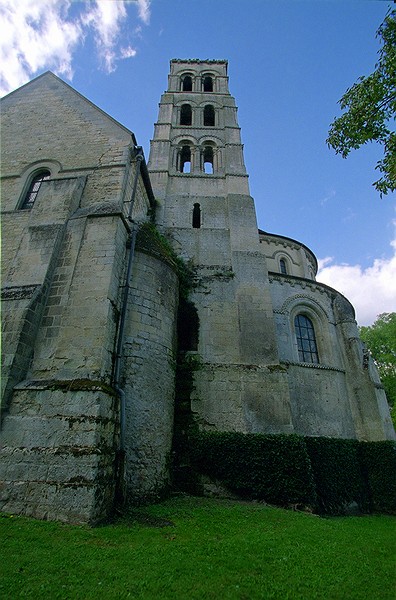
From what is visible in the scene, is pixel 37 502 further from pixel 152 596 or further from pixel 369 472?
pixel 369 472

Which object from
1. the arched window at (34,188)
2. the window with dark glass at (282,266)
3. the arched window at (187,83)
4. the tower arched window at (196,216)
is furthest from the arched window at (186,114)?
the arched window at (34,188)

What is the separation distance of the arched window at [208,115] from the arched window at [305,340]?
14.9 metres

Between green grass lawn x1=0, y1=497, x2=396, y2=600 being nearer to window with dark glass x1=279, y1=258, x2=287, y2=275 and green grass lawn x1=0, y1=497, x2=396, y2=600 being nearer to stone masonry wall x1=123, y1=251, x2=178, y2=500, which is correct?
stone masonry wall x1=123, y1=251, x2=178, y2=500

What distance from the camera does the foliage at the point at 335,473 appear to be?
9.93 metres

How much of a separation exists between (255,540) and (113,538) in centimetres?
235

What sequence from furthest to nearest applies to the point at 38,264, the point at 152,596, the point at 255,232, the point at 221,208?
the point at 221,208, the point at 255,232, the point at 38,264, the point at 152,596

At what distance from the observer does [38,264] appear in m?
8.13

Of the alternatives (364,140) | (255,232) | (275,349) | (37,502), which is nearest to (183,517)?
(37,502)

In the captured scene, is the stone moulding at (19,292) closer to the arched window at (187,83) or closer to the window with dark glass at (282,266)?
the window with dark glass at (282,266)

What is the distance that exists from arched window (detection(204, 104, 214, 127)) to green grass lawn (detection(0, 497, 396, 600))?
22.2 metres

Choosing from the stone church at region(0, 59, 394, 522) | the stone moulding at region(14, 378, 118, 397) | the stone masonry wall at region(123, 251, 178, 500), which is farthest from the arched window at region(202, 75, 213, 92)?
the stone moulding at region(14, 378, 118, 397)

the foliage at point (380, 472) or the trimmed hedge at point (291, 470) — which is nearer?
the trimmed hedge at point (291, 470)

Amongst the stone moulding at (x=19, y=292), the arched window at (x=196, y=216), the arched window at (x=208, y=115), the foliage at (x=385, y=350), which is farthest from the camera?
the foliage at (x=385, y=350)

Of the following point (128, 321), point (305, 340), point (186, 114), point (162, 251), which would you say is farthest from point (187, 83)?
point (128, 321)
